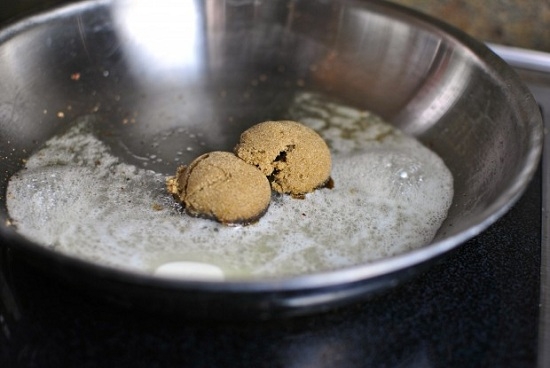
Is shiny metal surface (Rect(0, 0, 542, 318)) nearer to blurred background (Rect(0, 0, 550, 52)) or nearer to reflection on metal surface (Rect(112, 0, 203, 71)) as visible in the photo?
reflection on metal surface (Rect(112, 0, 203, 71))

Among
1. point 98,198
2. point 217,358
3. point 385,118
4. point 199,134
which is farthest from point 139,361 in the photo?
point 385,118

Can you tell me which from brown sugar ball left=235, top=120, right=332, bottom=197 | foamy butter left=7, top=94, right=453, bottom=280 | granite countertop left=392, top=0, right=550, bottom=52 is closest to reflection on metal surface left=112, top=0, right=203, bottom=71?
foamy butter left=7, top=94, right=453, bottom=280

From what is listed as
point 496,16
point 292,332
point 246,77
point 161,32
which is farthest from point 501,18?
point 292,332

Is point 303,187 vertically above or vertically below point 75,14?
below

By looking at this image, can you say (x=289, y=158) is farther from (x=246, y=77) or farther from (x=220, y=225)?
(x=246, y=77)

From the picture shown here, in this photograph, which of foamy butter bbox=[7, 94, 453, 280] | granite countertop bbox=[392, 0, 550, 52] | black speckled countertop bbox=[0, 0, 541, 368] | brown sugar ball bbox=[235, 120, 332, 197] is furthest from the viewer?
granite countertop bbox=[392, 0, 550, 52]

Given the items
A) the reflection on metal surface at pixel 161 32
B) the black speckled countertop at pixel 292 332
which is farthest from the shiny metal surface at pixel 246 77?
the black speckled countertop at pixel 292 332

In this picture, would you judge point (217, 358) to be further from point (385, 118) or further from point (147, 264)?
point (385, 118)
